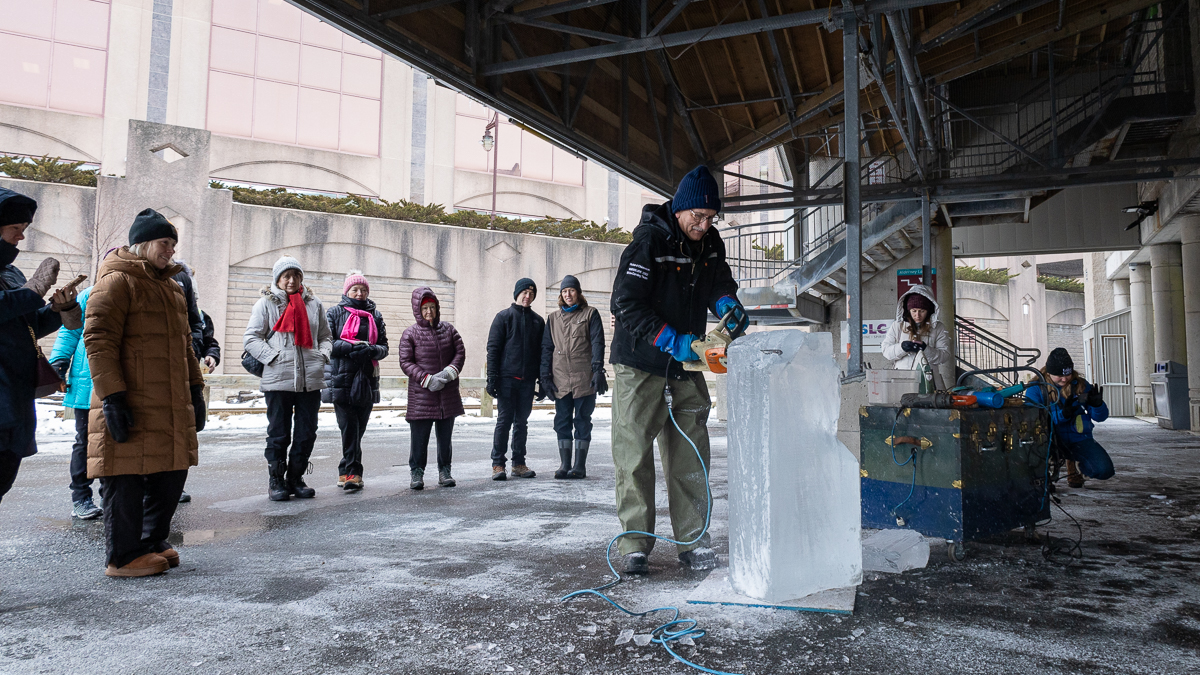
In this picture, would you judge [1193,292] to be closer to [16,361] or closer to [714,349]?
[714,349]

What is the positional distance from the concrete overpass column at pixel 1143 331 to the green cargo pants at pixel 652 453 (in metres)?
18.8

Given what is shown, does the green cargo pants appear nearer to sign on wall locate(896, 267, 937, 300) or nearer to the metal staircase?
sign on wall locate(896, 267, 937, 300)

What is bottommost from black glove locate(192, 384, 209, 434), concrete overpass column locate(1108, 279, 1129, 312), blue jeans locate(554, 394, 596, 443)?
blue jeans locate(554, 394, 596, 443)

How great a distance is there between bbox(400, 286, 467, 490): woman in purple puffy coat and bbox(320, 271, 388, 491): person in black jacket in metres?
0.31

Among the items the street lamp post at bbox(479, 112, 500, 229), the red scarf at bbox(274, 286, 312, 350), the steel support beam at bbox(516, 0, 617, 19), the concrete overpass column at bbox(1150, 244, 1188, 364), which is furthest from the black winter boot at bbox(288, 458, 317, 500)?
the street lamp post at bbox(479, 112, 500, 229)

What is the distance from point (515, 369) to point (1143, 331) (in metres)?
17.6

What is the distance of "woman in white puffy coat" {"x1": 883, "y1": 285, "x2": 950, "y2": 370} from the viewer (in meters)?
5.70

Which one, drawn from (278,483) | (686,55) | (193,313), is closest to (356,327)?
(193,313)

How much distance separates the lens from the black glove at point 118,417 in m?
3.38

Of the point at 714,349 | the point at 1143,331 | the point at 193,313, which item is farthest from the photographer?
the point at 1143,331

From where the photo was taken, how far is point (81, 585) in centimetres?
342

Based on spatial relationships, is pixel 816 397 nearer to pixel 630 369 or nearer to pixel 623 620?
pixel 630 369

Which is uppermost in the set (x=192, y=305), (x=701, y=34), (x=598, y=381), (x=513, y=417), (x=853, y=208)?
(x=701, y=34)

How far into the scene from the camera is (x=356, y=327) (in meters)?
6.25
